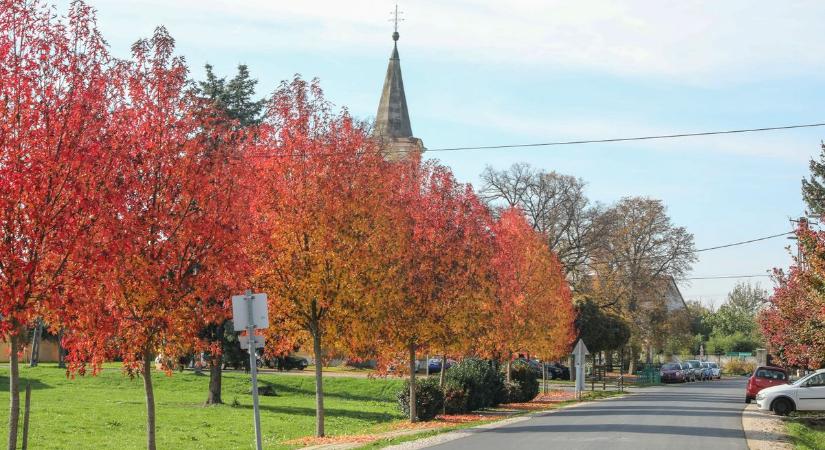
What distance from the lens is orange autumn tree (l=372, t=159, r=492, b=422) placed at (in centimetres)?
2741

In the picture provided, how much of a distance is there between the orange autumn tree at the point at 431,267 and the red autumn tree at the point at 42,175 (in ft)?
39.4

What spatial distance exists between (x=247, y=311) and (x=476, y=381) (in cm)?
1934

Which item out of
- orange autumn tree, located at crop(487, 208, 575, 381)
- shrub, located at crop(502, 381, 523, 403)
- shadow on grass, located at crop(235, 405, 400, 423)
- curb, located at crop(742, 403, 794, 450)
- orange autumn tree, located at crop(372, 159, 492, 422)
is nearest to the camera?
curb, located at crop(742, 403, 794, 450)

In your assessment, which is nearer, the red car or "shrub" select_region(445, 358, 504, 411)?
"shrub" select_region(445, 358, 504, 411)

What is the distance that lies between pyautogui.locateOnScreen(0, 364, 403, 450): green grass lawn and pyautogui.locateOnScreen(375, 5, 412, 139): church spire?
28.7m

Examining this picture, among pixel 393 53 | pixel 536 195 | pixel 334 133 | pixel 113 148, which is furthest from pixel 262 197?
pixel 393 53

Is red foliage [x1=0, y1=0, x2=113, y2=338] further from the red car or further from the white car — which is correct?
the red car

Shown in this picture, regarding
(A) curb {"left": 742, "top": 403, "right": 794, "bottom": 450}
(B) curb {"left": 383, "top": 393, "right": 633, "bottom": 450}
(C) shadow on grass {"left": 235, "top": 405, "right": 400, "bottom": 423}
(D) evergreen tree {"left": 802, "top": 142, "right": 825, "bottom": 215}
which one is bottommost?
(C) shadow on grass {"left": 235, "top": 405, "right": 400, "bottom": 423}

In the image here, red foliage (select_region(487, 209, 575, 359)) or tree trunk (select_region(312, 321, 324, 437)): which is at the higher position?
red foliage (select_region(487, 209, 575, 359))

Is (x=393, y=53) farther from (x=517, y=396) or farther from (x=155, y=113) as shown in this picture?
(x=155, y=113)

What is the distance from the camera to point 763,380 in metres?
38.9

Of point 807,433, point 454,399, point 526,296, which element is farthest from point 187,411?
point 807,433

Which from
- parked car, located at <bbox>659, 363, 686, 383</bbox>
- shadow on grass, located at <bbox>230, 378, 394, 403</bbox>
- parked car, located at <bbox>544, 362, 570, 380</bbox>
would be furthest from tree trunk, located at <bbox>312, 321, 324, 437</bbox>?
parked car, located at <bbox>659, 363, 686, 383</bbox>

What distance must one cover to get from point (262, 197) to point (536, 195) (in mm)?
44002
